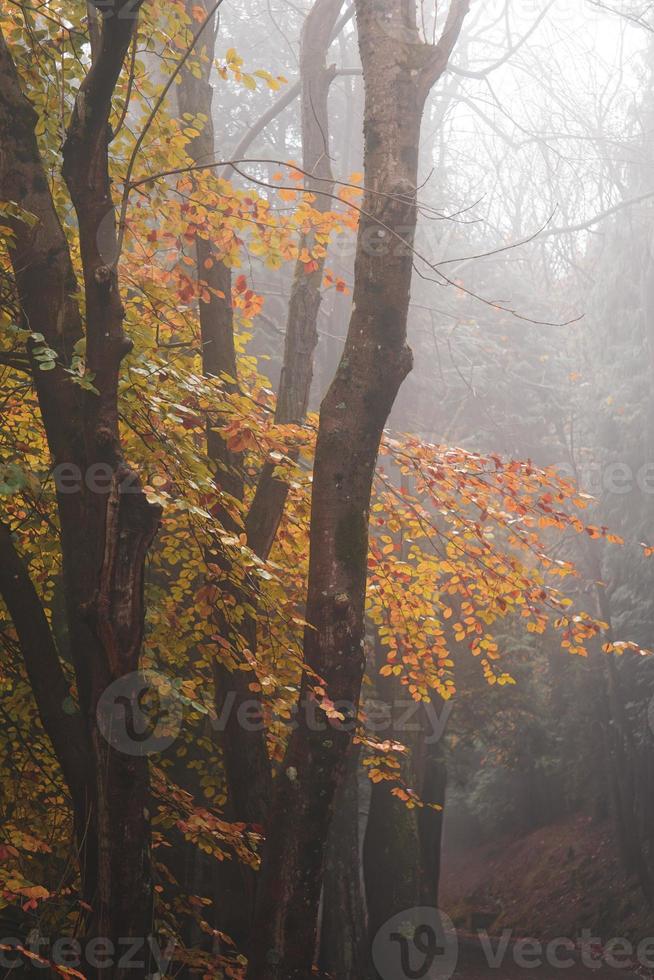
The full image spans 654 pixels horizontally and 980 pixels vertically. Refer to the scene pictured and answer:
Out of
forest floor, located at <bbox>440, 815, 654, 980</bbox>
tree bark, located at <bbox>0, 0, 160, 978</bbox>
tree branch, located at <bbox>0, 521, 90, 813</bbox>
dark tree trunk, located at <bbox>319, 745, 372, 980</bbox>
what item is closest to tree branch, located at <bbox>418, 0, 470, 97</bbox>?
tree bark, located at <bbox>0, 0, 160, 978</bbox>

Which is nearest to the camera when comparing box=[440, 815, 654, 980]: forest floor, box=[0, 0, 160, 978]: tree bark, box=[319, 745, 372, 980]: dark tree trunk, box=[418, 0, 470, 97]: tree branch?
box=[0, 0, 160, 978]: tree bark

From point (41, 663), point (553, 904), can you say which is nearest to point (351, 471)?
point (41, 663)

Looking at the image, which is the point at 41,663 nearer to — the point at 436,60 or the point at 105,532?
the point at 105,532

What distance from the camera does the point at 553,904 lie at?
54.7ft

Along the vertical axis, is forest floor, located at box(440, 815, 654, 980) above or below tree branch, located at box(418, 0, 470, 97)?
below

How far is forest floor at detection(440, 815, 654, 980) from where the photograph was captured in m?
14.0

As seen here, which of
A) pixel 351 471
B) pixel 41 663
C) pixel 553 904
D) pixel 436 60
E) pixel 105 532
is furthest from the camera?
pixel 553 904

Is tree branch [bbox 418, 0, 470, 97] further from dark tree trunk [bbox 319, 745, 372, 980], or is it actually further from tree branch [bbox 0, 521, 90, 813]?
dark tree trunk [bbox 319, 745, 372, 980]

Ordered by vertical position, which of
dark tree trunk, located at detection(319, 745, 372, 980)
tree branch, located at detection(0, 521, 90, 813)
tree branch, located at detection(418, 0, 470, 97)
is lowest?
dark tree trunk, located at detection(319, 745, 372, 980)

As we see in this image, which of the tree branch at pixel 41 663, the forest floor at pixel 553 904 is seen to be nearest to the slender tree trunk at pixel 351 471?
the tree branch at pixel 41 663

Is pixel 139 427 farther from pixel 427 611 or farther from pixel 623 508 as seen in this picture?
pixel 623 508

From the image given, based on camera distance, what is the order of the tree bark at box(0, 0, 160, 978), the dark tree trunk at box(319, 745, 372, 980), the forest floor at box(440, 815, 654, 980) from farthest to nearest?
the forest floor at box(440, 815, 654, 980) → the dark tree trunk at box(319, 745, 372, 980) → the tree bark at box(0, 0, 160, 978)

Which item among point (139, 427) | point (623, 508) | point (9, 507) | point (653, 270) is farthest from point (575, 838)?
point (139, 427)

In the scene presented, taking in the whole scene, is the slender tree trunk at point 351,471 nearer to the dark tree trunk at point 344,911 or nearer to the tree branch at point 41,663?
the tree branch at point 41,663
